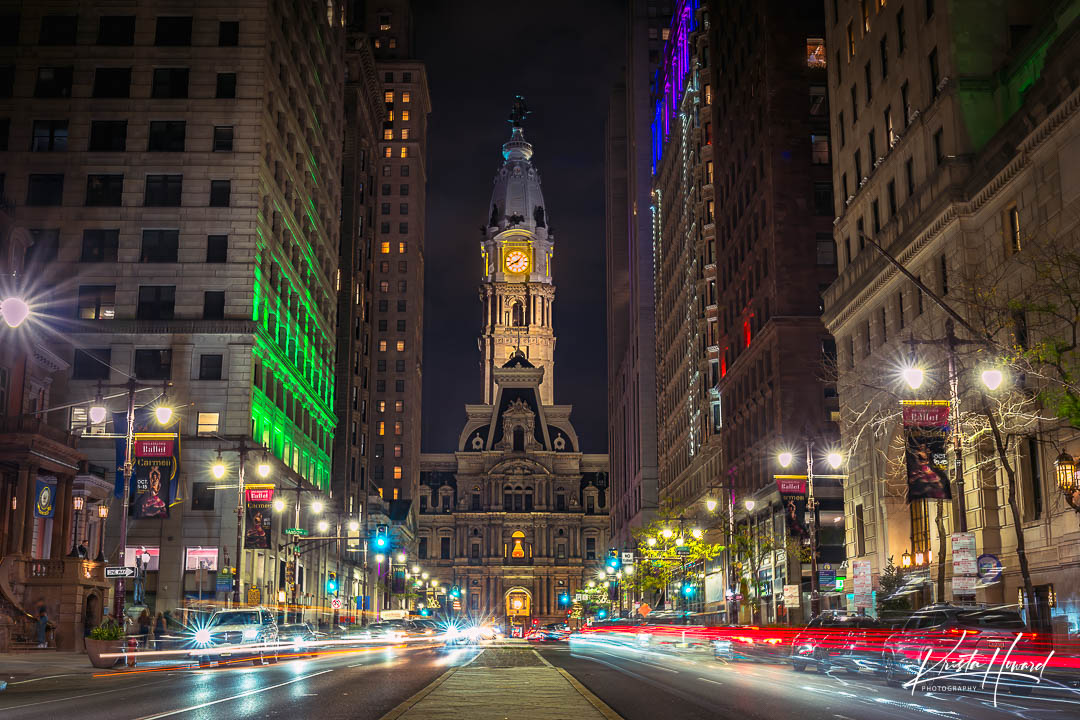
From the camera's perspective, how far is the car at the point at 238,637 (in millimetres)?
37966

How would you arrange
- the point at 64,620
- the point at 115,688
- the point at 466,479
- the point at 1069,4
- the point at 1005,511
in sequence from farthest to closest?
the point at 466,479 → the point at 64,620 → the point at 1005,511 → the point at 1069,4 → the point at 115,688

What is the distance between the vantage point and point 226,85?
7238 cm

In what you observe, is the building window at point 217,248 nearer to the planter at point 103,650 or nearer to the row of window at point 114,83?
the row of window at point 114,83

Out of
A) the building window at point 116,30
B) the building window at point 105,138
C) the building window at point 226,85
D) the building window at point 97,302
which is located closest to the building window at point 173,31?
the building window at point 116,30

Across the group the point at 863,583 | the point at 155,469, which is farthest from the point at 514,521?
the point at 863,583

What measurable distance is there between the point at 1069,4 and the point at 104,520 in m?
54.0

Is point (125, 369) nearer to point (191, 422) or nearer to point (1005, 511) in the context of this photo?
point (191, 422)

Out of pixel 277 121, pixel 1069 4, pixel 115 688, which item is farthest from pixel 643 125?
pixel 115 688

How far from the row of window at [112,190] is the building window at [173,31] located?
873cm

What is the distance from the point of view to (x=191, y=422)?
67.4 metres

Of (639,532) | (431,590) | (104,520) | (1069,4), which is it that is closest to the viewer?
(1069,4)

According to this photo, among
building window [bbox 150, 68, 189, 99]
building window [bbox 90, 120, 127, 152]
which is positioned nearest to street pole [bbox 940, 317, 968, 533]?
building window [bbox 150, 68, 189, 99]

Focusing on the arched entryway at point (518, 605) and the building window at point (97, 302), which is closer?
the building window at point (97, 302)

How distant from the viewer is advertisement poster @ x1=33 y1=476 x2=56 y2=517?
52062mm
